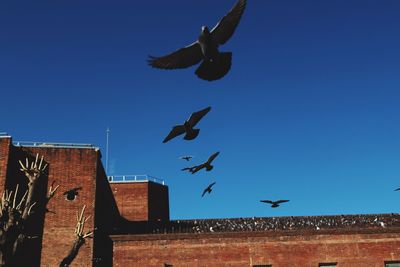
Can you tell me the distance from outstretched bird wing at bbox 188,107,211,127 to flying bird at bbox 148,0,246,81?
1.38 metres

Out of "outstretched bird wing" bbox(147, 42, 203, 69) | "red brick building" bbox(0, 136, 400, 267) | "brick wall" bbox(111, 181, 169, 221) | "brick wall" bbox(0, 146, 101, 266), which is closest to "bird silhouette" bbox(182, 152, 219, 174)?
"outstretched bird wing" bbox(147, 42, 203, 69)

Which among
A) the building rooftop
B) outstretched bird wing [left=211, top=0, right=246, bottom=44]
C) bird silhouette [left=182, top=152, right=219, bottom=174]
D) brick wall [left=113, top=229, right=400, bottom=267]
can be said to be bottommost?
brick wall [left=113, top=229, right=400, bottom=267]

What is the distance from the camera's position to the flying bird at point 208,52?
5.50m

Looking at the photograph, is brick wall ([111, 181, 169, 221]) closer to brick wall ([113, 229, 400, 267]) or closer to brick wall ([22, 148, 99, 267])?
brick wall ([22, 148, 99, 267])

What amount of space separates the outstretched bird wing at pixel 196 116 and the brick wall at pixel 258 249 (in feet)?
44.0

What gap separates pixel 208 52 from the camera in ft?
19.5

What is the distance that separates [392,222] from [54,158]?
17265 mm

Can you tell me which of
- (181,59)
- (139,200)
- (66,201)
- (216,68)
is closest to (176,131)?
(181,59)

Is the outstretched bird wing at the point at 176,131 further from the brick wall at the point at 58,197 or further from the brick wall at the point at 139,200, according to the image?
the brick wall at the point at 139,200

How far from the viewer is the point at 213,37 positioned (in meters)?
6.08

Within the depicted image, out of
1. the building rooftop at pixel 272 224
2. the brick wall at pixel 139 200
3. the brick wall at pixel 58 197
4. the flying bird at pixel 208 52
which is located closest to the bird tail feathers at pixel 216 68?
the flying bird at pixel 208 52

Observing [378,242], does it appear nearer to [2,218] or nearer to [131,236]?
[131,236]

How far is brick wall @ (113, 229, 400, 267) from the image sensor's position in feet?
65.3

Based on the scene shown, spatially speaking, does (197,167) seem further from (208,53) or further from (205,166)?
(208,53)
